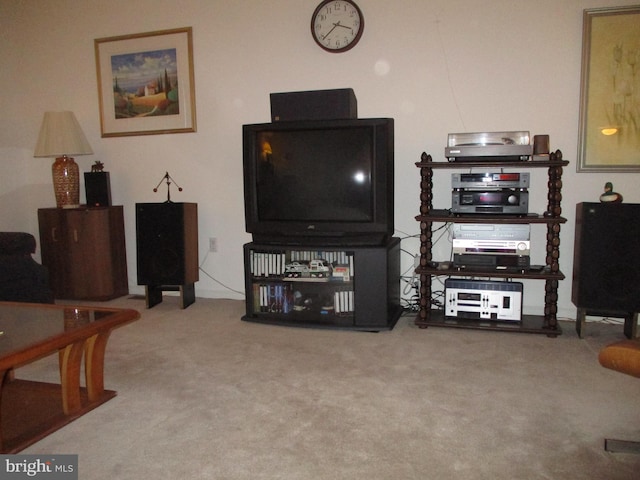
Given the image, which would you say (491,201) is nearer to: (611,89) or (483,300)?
(483,300)

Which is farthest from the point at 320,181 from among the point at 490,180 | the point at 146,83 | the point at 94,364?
the point at 146,83

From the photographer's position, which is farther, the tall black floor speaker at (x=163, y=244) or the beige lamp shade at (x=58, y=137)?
the beige lamp shade at (x=58, y=137)

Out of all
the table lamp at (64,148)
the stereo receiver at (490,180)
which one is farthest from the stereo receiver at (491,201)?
the table lamp at (64,148)

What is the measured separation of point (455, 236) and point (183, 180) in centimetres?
214

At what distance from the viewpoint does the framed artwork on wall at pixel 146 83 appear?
3682mm

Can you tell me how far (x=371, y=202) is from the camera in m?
2.88

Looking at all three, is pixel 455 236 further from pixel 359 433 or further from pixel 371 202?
pixel 359 433

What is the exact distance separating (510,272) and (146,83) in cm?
302

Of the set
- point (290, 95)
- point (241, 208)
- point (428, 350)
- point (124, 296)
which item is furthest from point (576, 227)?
point (124, 296)

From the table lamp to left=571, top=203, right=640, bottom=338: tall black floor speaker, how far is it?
11.5 ft

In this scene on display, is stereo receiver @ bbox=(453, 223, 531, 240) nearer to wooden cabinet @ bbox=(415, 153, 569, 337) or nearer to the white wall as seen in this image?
wooden cabinet @ bbox=(415, 153, 569, 337)

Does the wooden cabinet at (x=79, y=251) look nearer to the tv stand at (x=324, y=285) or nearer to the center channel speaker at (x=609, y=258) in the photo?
the tv stand at (x=324, y=285)

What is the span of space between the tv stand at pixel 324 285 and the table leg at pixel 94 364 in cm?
121

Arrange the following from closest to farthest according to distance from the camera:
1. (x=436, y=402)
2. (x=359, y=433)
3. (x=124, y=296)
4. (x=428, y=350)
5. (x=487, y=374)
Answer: (x=359, y=433)
(x=436, y=402)
(x=487, y=374)
(x=428, y=350)
(x=124, y=296)
